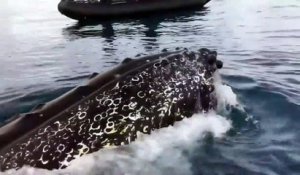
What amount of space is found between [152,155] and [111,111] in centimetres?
103

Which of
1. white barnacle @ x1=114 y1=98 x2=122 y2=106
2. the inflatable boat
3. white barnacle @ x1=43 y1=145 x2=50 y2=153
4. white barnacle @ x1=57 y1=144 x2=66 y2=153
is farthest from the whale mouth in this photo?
the inflatable boat

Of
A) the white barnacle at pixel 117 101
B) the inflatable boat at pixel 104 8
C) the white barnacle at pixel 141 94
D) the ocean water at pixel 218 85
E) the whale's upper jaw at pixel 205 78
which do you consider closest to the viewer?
the white barnacle at pixel 117 101

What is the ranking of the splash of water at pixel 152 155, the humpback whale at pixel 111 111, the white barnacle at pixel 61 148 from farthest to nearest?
the splash of water at pixel 152 155 → the white barnacle at pixel 61 148 → the humpback whale at pixel 111 111

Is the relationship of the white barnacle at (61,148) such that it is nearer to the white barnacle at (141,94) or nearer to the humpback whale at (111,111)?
the humpback whale at (111,111)

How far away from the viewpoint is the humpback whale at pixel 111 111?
551cm

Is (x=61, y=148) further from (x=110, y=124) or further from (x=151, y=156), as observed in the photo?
(x=151, y=156)

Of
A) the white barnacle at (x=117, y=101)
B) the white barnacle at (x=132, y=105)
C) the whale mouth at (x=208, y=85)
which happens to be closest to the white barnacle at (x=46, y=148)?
the white barnacle at (x=117, y=101)

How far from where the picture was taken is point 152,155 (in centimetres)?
664

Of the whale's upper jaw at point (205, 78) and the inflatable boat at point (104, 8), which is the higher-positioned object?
the whale's upper jaw at point (205, 78)

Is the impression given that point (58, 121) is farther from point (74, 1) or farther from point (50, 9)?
point (50, 9)

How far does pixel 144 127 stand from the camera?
6.20 meters

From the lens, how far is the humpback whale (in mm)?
5512

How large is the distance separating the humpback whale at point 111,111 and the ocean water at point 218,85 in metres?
0.16

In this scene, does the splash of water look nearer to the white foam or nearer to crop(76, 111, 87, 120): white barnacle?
the white foam
